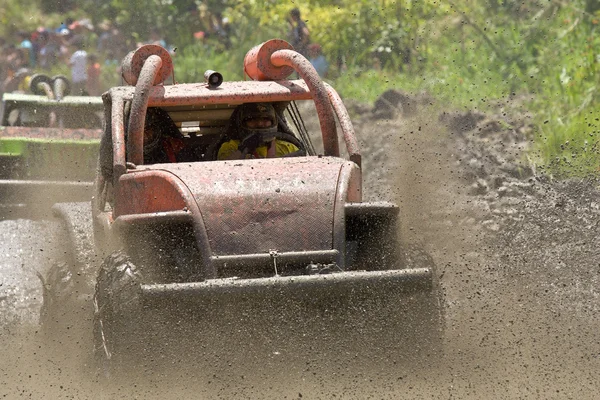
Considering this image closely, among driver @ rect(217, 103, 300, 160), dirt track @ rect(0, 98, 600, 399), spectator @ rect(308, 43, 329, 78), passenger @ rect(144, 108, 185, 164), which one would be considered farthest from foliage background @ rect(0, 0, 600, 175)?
passenger @ rect(144, 108, 185, 164)

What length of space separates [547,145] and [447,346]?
547 centimetres

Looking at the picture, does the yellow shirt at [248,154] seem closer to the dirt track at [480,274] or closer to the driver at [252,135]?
the driver at [252,135]

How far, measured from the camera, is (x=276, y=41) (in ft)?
27.5

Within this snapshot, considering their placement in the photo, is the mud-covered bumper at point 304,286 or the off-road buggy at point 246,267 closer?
the mud-covered bumper at point 304,286

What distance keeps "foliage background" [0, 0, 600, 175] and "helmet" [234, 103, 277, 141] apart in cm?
405

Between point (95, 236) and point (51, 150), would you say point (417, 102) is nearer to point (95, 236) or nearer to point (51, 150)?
point (51, 150)

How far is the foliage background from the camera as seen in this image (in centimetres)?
1275

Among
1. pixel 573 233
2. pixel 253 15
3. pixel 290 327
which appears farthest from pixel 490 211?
pixel 253 15

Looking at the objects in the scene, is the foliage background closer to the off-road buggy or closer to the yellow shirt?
the yellow shirt

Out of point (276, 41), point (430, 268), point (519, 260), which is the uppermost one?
point (276, 41)

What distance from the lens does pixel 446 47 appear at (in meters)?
16.7

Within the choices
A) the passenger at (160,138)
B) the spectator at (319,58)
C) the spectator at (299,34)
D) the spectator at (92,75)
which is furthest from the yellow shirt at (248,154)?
the spectator at (92,75)

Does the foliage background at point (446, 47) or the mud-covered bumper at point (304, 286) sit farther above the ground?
the foliage background at point (446, 47)

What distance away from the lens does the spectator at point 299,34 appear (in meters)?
18.0
